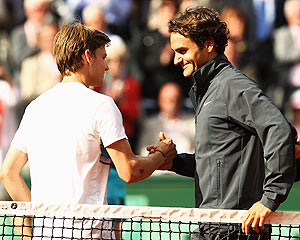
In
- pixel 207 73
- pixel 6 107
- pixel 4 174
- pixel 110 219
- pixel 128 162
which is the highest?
pixel 207 73

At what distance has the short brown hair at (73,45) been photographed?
4098 mm

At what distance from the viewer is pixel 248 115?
382 centimetres

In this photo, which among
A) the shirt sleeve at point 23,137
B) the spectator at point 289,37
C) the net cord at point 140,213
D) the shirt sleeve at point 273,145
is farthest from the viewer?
the spectator at point 289,37

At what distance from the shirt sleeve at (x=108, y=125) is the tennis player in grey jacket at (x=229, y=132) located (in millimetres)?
495

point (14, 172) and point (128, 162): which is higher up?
point (128, 162)

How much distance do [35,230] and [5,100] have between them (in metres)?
6.28

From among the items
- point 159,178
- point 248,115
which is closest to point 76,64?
point 248,115

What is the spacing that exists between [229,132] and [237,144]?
84mm

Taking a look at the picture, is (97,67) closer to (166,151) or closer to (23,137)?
(23,137)

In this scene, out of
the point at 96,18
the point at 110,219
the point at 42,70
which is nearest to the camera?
the point at 110,219

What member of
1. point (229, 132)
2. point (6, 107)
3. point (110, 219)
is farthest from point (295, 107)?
point (110, 219)

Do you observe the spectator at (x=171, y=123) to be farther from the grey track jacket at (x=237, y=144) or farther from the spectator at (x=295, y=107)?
the grey track jacket at (x=237, y=144)

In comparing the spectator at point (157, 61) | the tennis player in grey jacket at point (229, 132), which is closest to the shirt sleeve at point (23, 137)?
the tennis player in grey jacket at point (229, 132)

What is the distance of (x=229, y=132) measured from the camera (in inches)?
156
